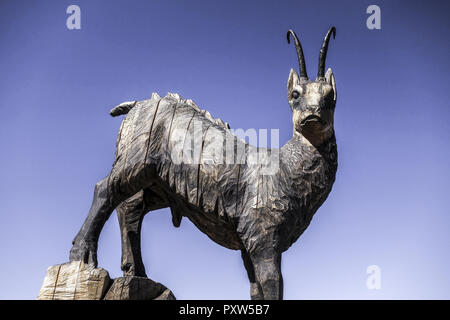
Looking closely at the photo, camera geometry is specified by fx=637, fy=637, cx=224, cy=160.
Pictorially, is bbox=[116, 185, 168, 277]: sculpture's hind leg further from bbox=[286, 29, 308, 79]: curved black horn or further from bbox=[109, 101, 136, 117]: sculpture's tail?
bbox=[286, 29, 308, 79]: curved black horn

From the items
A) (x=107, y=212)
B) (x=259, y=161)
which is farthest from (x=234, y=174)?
(x=107, y=212)

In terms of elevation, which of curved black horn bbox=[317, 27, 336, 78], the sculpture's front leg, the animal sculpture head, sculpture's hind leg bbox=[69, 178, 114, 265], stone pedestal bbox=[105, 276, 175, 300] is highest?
curved black horn bbox=[317, 27, 336, 78]

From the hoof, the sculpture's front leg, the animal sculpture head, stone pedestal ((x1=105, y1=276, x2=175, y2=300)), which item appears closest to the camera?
the sculpture's front leg

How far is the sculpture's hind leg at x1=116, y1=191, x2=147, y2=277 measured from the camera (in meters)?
6.62

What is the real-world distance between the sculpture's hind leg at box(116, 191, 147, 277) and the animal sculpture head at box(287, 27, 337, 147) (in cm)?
201

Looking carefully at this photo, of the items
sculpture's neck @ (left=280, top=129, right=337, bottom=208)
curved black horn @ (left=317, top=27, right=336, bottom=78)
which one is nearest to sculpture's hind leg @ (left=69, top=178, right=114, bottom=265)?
sculpture's neck @ (left=280, top=129, right=337, bottom=208)

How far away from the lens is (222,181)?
5.88m

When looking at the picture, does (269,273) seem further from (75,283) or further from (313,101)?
(75,283)

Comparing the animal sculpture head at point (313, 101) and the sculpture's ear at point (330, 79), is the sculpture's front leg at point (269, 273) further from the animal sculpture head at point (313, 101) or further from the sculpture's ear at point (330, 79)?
the sculpture's ear at point (330, 79)

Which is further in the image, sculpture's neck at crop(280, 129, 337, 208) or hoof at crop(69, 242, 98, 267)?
hoof at crop(69, 242, 98, 267)

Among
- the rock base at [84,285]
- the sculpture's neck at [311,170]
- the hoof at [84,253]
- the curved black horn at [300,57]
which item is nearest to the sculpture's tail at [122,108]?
the hoof at [84,253]

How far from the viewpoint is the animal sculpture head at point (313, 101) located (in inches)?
216

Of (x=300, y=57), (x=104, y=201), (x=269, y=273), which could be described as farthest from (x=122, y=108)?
(x=269, y=273)
